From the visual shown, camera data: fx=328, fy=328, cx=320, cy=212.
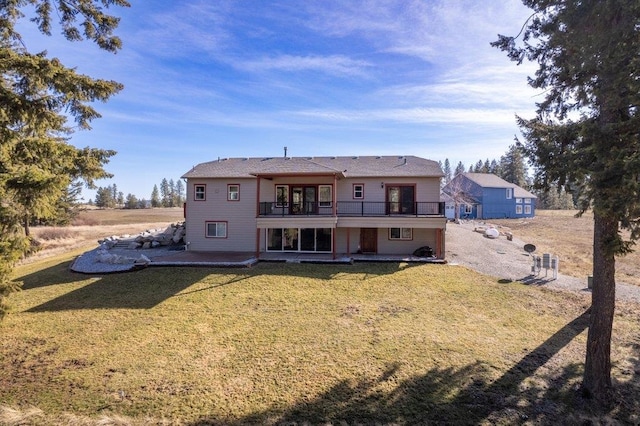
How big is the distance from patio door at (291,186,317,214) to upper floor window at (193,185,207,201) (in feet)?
19.1

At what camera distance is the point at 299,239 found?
20875 millimetres

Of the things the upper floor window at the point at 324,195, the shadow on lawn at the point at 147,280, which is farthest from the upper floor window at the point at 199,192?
the upper floor window at the point at 324,195

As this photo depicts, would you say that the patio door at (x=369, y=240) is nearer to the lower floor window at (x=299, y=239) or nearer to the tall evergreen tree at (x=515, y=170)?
the lower floor window at (x=299, y=239)

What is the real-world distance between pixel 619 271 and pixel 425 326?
15.4 meters

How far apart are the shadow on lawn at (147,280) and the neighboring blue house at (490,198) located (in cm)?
3769

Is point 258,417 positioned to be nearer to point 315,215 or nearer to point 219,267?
point 219,267

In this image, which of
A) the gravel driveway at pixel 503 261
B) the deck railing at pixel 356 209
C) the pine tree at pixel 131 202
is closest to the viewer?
the gravel driveway at pixel 503 261

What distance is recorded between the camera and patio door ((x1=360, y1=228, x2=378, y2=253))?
20.7m

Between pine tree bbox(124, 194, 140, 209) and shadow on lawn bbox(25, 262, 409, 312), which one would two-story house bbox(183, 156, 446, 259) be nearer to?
shadow on lawn bbox(25, 262, 409, 312)

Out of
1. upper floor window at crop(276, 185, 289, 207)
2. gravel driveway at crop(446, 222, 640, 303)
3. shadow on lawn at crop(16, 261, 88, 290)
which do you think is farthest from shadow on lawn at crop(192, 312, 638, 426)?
upper floor window at crop(276, 185, 289, 207)

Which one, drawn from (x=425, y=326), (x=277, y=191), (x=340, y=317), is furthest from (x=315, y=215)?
(x=425, y=326)

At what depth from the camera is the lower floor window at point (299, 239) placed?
67.7 ft

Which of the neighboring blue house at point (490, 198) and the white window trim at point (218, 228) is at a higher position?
the neighboring blue house at point (490, 198)

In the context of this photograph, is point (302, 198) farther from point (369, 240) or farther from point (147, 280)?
point (147, 280)
